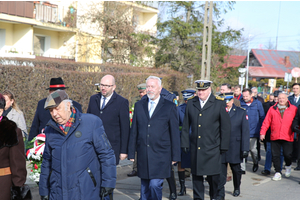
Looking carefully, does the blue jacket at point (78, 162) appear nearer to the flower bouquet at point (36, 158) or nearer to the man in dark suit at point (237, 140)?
the flower bouquet at point (36, 158)

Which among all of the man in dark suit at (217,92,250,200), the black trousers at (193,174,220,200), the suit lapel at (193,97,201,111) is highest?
the suit lapel at (193,97,201,111)

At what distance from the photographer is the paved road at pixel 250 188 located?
22.4 ft

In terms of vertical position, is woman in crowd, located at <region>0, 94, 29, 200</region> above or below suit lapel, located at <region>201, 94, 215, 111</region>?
below

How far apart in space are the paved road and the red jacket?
3.53ft

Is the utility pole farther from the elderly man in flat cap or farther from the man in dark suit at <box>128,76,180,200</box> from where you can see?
the elderly man in flat cap

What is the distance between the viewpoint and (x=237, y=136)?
6.89 metres

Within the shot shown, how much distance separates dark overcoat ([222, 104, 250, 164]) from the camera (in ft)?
22.1

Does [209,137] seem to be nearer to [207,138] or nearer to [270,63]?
[207,138]

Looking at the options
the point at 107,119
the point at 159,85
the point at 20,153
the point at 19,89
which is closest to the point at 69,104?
the point at 20,153

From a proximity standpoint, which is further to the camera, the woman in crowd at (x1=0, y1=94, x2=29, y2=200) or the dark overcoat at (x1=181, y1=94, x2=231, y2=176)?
the dark overcoat at (x1=181, y1=94, x2=231, y2=176)

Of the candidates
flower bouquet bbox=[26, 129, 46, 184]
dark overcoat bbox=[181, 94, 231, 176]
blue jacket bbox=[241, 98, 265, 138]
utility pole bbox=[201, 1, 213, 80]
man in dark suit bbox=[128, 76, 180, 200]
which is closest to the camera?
flower bouquet bbox=[26, 129, 46, 184]

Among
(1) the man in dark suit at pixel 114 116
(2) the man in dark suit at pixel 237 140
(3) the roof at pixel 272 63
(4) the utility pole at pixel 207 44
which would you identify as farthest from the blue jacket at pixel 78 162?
(3) the roof at pixel 272 63

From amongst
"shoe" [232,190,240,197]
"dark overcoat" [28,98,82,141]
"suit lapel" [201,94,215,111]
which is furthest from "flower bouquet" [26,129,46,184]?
"shoe" [232,190,240,197]

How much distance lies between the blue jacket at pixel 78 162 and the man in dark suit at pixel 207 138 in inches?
96.9
